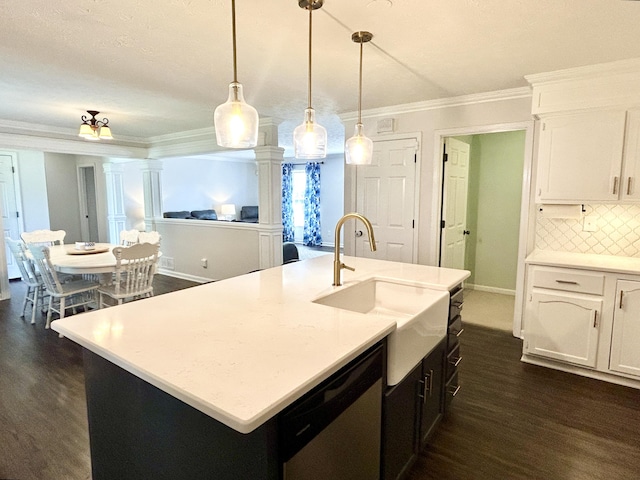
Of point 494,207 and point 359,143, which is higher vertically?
point 359,143

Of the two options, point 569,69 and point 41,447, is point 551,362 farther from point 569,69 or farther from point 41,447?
point 41,447

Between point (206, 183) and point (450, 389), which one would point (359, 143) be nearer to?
point (450, 389)

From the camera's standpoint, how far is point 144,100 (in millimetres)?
3727

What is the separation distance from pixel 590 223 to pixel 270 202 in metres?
3.44

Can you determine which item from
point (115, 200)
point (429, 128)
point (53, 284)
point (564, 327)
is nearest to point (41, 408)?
point (53, 284)

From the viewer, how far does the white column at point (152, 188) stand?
20.8 ft

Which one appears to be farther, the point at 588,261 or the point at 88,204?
the point at 88,204

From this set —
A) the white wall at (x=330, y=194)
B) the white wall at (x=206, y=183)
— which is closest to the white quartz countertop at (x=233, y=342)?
the white wall at (x=206, y=183)

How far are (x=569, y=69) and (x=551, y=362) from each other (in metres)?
2.26

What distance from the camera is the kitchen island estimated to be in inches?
37.5

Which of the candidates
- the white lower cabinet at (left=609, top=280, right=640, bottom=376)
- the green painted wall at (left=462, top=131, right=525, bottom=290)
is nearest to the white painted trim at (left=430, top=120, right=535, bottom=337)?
the white lower cabinet at (left=609, top=280, right=640, bottom=376)

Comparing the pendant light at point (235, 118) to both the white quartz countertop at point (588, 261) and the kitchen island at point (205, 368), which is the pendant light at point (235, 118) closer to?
the kitchen island at point (205, 368)

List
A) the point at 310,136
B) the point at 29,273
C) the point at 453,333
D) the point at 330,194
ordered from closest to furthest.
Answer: the point at 310,136
the point at 453,333
the point at 29,273
the point at 330,194

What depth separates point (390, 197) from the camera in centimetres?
415
